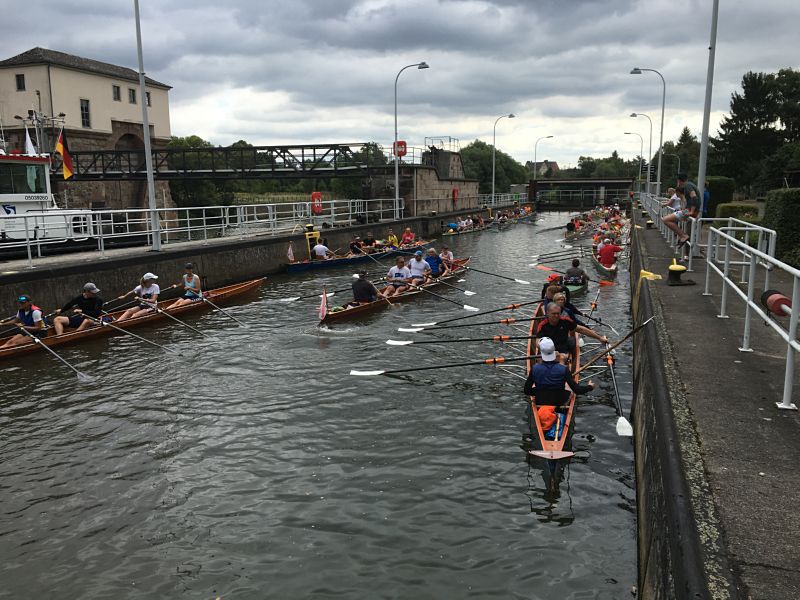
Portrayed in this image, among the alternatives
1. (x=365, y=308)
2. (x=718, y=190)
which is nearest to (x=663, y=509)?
(x=365, y=308)

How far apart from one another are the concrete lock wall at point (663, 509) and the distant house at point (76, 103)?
49.5m

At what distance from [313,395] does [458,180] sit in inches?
2105

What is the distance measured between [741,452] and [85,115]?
60086mm

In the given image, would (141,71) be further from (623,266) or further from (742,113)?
(742,113)

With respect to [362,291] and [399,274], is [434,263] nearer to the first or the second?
[399,274]

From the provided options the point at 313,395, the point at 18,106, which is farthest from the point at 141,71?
the point at 18,106

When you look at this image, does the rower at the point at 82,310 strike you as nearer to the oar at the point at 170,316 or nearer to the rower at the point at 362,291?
the oar at the point at 170,316

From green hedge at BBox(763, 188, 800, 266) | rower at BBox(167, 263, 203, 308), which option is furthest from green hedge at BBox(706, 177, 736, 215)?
Answer: rower at BBox(167, 263, 203, 308)

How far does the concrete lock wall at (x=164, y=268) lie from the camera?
622 inches

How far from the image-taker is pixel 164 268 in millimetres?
20531

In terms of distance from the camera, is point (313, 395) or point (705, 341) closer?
point (705, 341)

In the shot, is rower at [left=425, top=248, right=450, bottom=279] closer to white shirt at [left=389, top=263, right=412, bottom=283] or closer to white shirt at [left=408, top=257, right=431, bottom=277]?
white shirt at [left=408, top=257, right=431, bottom=277]

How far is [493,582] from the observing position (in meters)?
6.10

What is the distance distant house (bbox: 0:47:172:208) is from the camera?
5122 centimetres
